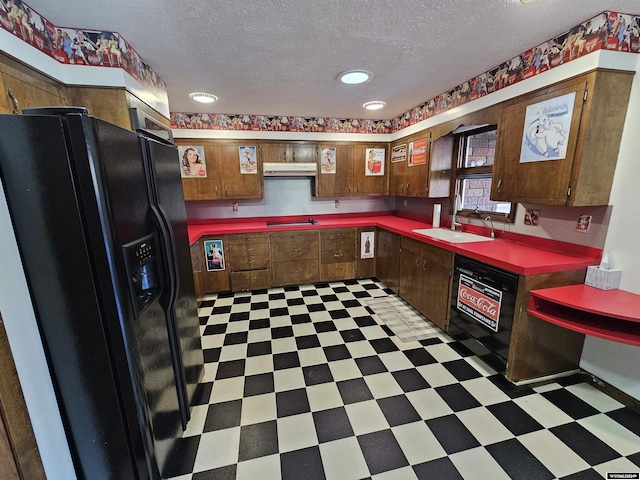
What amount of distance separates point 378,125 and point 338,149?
0.76 m

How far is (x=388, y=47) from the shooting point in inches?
72.0

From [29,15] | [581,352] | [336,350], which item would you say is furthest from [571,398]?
[29,15]

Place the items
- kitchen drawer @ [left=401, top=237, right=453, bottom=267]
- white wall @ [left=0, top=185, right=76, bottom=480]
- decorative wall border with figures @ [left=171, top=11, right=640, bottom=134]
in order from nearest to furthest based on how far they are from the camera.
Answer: white wall @ [left=0, top=185, right=76, bottom=480], decorative wall border with figures @ [left=171, top=11, right=640, bottom=134], kitchen drawer @ [left=401, top=237, right=453, bottom=267]

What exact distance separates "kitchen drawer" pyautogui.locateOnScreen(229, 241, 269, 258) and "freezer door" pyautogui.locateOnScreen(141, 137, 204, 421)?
1.63 m

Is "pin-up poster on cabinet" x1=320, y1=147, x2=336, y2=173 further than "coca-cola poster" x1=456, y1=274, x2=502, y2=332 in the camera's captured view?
Yes

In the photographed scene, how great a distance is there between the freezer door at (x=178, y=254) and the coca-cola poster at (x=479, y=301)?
212cm

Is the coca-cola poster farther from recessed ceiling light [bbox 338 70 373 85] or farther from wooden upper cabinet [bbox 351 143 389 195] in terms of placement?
wooden upper cabinet [bbox 351 143 389 195]

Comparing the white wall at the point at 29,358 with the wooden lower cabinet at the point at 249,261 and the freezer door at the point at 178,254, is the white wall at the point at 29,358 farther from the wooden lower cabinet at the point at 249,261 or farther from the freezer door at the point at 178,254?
the wooden lower cabinet at the point at 249,261

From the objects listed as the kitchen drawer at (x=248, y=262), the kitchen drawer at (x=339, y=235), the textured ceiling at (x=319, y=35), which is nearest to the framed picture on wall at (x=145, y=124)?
the textured ceiling at (x=319, y=35)

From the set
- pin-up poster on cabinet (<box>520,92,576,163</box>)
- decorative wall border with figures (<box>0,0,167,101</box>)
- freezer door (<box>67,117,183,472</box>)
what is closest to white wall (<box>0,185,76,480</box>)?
freezer door (<box>67,117,183,472</box>)

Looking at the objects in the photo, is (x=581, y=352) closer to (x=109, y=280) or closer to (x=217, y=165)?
(x=109, y=280)

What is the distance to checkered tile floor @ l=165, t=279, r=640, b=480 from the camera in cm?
133

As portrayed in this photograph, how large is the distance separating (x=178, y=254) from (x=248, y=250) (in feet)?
6.43

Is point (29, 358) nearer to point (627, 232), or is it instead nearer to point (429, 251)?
point (429, 251)
